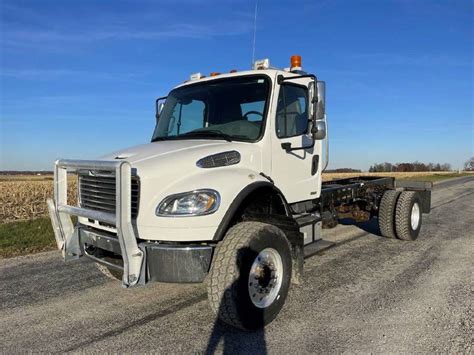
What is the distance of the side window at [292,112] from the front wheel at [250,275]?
1.52 metres

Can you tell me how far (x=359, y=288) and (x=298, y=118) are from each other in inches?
91.8

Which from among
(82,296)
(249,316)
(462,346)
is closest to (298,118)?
(249,316)

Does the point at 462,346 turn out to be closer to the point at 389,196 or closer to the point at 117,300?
the point at 117,300

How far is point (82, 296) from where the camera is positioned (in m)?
4.87

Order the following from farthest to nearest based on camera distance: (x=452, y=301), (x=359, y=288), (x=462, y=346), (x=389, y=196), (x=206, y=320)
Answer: (x=389, y=196)
(x=359, y=288)
(x=452, y=301)
(x=206, y=320)
(x=462, y=346)

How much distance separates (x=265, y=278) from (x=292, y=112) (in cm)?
227

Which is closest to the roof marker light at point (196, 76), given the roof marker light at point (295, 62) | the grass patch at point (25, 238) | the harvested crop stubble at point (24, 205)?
the roof marker light at point (295, 62)

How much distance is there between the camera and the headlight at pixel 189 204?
3.69 m

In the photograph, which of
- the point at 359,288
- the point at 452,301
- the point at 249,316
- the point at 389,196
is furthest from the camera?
the point at 389,196

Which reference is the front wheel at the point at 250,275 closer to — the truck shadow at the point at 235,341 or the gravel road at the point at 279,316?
the truck shadow at the point at 235,341

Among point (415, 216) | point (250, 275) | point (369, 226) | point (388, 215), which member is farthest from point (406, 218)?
point (250, 275)

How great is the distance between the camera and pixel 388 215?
26.7ft

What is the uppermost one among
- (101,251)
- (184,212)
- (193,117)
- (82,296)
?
(193,117)

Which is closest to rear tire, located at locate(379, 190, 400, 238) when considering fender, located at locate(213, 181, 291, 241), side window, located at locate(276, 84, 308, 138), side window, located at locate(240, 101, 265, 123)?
side window, located at locate(276, 84, 308, 138)
